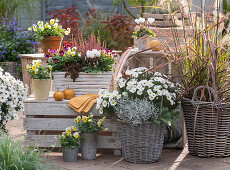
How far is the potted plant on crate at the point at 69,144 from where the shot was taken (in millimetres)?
3426

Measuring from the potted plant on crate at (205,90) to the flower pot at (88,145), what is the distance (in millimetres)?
787

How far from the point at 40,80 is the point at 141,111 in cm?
91

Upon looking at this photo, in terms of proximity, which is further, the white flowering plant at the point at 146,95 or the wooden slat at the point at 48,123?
the wooden slat at the point at 48,123

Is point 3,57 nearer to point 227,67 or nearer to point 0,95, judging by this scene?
point 0,95

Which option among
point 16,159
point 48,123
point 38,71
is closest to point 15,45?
point 38,71

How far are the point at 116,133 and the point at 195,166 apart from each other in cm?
71

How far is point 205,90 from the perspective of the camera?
3.52 meters

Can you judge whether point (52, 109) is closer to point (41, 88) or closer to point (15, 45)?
point (41, 88)

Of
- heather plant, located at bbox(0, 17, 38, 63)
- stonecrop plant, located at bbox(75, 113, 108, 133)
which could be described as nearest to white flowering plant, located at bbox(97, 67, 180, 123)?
stonecrop plant, located at bbox(75, 113, 108, 133)

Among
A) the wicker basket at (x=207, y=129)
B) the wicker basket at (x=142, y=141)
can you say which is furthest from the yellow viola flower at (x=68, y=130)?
the wicker basket at (x=207, y=129)

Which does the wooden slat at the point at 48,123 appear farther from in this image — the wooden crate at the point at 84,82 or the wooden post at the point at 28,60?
the wooden post at the point at 28,60

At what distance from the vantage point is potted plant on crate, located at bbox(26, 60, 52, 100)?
11.8ft

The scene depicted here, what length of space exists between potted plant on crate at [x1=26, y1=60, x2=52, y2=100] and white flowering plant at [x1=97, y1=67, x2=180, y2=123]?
0.49 meters

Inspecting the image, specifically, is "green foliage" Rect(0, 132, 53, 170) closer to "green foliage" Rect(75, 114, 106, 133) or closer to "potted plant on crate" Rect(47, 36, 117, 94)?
"green foliage" Rect(75, 114, 106, 133)
